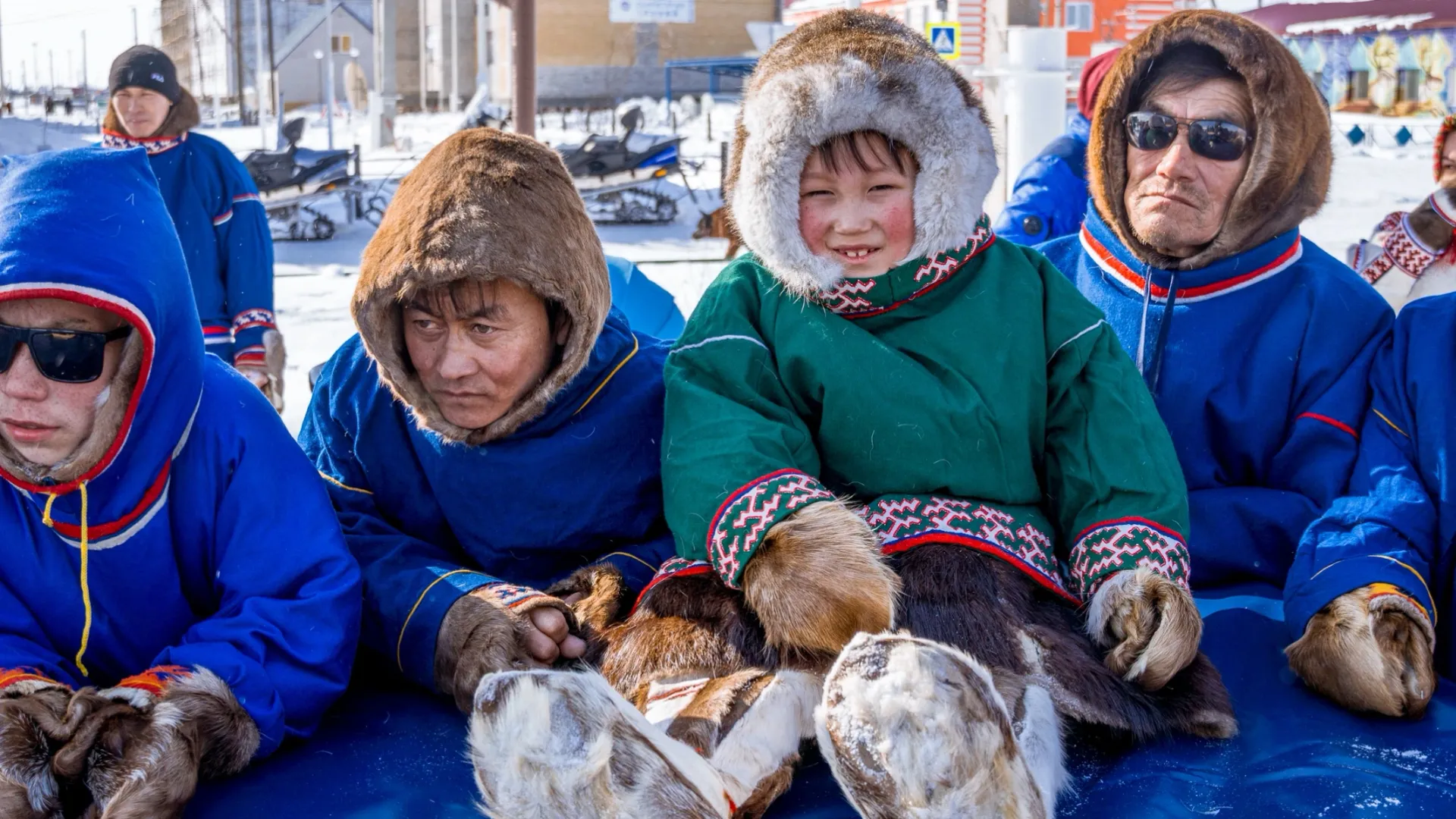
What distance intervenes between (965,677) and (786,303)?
2.81ft

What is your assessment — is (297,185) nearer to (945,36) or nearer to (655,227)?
(655,227)

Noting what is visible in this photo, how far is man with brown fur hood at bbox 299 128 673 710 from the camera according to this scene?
2039 mm

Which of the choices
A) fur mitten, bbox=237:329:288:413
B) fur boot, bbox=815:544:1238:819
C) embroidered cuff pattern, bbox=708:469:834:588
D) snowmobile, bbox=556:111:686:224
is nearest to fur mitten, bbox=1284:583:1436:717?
fur boot, bbox=815:544:1238:819

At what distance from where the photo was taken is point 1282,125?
249 cm

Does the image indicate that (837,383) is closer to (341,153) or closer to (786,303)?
(786,303)

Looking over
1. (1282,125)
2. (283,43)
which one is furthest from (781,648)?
(283,43)

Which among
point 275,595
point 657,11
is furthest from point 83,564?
point 657,11

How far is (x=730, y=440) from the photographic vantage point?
6.35ft

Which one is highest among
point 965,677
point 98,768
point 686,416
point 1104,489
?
point 686,416

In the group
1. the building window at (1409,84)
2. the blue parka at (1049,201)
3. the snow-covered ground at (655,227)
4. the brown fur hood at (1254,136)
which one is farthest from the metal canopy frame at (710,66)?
the brown fur hood at (1254,136)

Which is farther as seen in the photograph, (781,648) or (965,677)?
(781,648)

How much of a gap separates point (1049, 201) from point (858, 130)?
233 cm

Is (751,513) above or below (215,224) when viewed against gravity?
below

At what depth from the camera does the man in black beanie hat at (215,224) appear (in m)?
4.47
